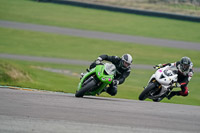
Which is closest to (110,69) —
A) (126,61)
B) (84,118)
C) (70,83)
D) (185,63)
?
(126,61)

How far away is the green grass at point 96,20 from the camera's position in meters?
32.2

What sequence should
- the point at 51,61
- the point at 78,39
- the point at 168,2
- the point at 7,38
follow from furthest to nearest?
the point at 168,2, the point at 78,39, the point at 7,38, the point at 51,61

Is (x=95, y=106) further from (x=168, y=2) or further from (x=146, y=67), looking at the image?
(x=168, y=2)

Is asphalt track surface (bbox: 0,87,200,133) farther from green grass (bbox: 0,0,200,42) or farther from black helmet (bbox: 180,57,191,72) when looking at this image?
green grass (bbox: 0,0,200,42)

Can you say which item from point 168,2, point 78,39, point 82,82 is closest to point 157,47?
point 78,39

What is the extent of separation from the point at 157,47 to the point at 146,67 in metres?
5.58

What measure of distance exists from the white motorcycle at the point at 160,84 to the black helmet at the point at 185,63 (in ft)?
0.88

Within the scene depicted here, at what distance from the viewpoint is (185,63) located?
1208 cm

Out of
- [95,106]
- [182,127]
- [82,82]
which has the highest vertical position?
[182,127]

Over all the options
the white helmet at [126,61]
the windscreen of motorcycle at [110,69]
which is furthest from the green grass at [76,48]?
the windscreen of motorcycle at [110,69]

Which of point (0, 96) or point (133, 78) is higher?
point (0, 96)

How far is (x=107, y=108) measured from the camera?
8.41 m

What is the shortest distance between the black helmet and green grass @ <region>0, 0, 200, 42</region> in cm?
1931

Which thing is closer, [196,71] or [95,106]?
[95,106]
